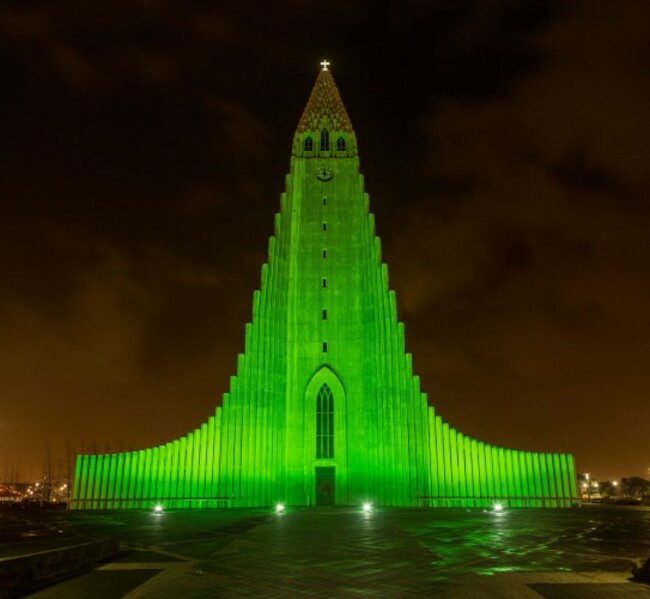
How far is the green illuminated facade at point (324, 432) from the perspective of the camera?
37219 millimetres

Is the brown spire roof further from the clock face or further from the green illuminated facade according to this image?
the green illuminated facade

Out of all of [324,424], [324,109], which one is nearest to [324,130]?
[324,109]

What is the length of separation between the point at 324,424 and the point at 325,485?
4.04 metres

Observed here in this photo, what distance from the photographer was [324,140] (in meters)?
47.5

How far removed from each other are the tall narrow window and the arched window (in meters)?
19.4

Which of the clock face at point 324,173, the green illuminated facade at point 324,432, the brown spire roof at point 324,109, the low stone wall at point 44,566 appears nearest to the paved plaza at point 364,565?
the low stone wall at point 44,566

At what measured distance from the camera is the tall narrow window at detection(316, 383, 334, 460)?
3953 centimetres

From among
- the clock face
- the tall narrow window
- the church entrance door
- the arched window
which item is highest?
the arched window

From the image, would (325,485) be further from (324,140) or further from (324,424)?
(324,140)

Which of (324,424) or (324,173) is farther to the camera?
(324,173)

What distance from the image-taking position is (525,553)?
1241cm

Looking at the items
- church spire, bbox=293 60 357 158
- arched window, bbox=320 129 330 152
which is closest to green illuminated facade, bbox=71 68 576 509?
church spire, bbox=293 60 357 158

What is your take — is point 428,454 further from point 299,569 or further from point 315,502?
point 299,569

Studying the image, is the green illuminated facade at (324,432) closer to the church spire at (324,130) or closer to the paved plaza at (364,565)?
the church spire at (324,130)
